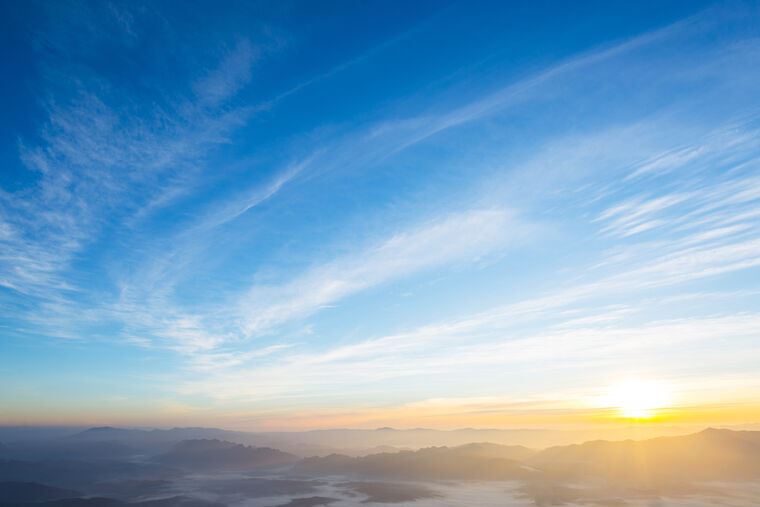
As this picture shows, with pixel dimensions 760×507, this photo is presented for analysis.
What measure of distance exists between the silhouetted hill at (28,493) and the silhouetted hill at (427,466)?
271 ft

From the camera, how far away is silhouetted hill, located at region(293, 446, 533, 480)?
146 m

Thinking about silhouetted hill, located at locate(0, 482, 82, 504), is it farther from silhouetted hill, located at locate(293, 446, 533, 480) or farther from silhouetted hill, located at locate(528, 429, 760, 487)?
silhouetted hill, located at locate(528, 429, 760, 487)

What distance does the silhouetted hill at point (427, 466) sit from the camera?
480ft

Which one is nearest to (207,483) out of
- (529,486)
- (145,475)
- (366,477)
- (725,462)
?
(145,475)

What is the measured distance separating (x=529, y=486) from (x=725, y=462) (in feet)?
207

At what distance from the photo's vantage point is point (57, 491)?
114 metres

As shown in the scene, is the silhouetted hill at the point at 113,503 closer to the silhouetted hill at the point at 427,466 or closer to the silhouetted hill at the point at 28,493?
the silhouetted hill at the point at 28,493

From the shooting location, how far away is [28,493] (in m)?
109

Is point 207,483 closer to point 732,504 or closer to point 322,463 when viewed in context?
point 322,463

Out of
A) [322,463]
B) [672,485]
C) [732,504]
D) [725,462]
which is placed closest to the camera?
[732,504]

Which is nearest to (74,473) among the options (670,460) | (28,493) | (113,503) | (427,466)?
(28,493)

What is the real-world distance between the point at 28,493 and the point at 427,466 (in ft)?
395

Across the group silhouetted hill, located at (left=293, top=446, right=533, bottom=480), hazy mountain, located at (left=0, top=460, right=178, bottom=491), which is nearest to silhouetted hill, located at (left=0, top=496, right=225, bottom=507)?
hazy mountain, located at (left=0, top=460, right=178, bottom=491)

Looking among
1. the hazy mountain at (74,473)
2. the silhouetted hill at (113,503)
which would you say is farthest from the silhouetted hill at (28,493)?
the hazy mountain at (74,473)
